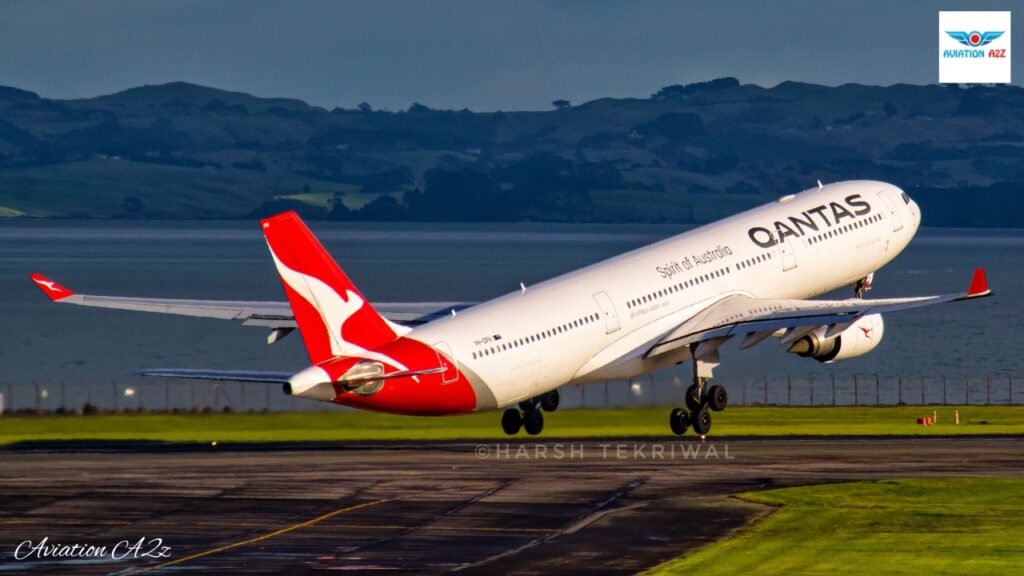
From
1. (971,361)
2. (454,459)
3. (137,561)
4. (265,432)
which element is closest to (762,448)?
(454,459)

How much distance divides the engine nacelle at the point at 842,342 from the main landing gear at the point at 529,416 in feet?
31.7

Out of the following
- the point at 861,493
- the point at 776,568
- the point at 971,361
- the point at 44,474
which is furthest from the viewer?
the point at 971,361

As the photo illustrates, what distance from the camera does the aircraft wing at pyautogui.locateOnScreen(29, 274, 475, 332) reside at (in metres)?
63.0

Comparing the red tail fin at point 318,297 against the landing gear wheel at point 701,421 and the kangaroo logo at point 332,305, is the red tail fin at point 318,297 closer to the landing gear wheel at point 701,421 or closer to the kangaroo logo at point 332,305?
the kangaroo logo at point 332,305

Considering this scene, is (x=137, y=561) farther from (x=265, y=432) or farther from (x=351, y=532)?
(x=265, y=432)

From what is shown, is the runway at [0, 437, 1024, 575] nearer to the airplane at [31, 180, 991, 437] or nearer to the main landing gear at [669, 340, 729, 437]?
the main landing gear at [669, 340, 729, 437]

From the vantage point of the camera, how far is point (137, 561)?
1811 inches

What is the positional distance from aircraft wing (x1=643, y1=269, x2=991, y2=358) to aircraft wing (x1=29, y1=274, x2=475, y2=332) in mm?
8527

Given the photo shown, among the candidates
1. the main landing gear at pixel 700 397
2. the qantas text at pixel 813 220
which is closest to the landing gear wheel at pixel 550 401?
the main landing gear at pixel 700 397

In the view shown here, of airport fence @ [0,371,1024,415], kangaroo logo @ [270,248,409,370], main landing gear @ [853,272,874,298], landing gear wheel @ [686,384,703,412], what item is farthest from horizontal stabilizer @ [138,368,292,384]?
airport fence @ [0,371,1024,415]

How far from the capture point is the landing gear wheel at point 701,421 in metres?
70.9

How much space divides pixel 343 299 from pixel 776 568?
1655 centimetres

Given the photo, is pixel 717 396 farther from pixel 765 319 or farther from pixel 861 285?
pixel 861 285

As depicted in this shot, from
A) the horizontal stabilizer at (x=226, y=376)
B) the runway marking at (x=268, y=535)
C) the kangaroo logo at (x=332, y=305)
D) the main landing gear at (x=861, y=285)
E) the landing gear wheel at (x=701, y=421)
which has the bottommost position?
the runway marking at (x=268, y=535)
